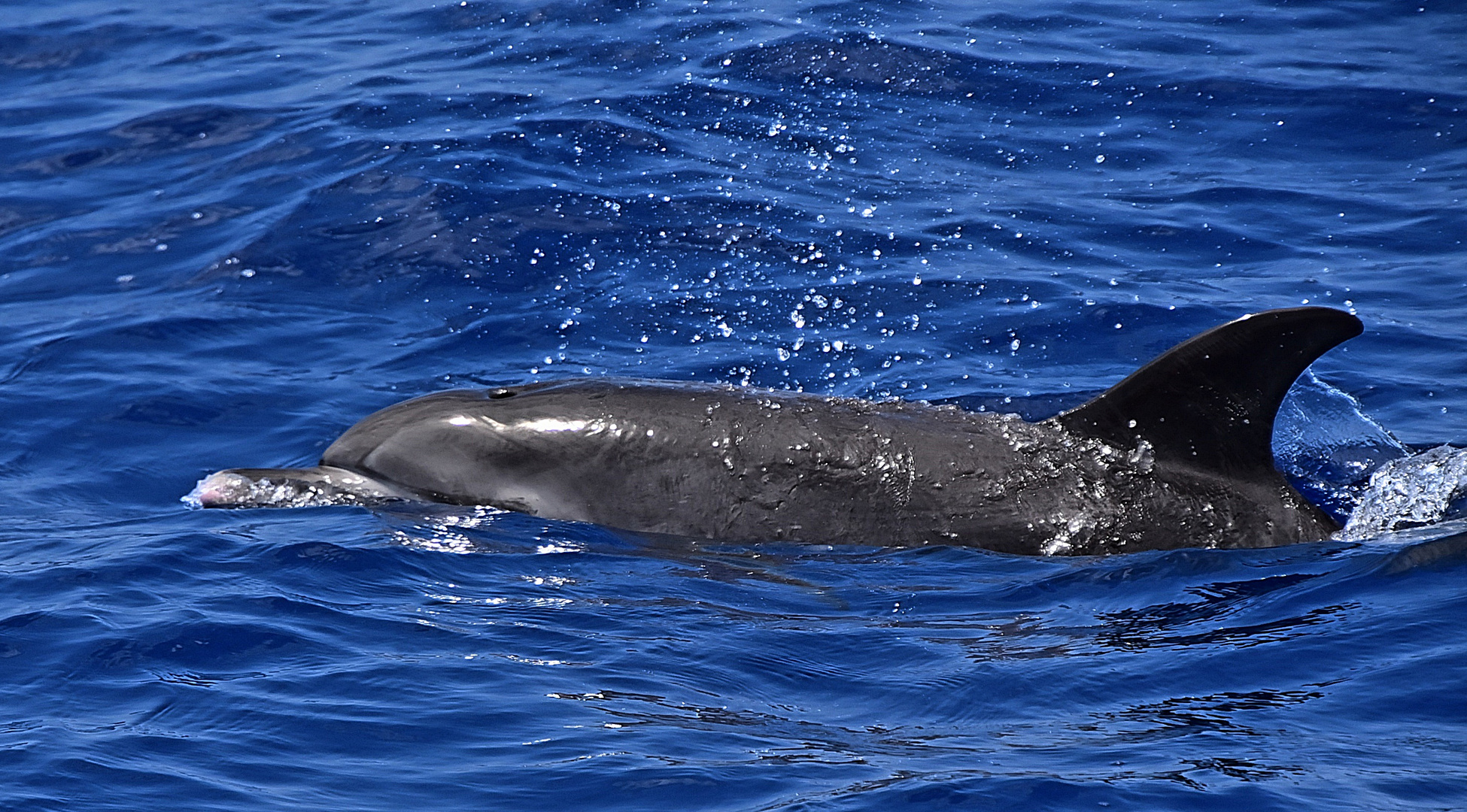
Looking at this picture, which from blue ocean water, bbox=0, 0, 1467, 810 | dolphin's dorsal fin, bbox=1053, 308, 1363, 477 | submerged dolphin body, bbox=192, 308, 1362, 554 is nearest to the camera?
blue ocean water, bbox=0, 0, 1467, 810

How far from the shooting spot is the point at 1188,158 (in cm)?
1594

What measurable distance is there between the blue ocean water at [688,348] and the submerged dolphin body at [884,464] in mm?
224

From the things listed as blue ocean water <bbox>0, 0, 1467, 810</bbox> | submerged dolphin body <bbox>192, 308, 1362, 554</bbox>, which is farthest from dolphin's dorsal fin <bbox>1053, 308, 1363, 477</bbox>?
blue ocean water <bbox>0, 0, 1467, 810</bbox>

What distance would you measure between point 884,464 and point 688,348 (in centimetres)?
379

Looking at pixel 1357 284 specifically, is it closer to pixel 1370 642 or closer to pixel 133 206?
pixel 1370 642

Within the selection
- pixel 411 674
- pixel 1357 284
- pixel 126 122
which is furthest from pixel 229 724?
pixel 126 122

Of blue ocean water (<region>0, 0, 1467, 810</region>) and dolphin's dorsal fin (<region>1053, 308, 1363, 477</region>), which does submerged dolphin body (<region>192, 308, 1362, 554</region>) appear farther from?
blue ocean water (<region>0, 0, 1467, 810</region>)

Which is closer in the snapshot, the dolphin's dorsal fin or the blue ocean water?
the blue ocean water

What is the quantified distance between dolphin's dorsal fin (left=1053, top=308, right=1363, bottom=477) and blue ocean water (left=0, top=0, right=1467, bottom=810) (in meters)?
0.57

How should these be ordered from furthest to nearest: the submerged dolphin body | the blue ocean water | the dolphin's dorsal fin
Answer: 1. the submerged dolphin body
2. the dolphin's dorsal fin
3. the blue ocean water

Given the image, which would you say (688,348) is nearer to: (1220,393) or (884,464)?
(884,464)

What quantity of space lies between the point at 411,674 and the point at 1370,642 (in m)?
3.87

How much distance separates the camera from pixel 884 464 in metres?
8.59

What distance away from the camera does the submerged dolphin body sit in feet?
27.0
